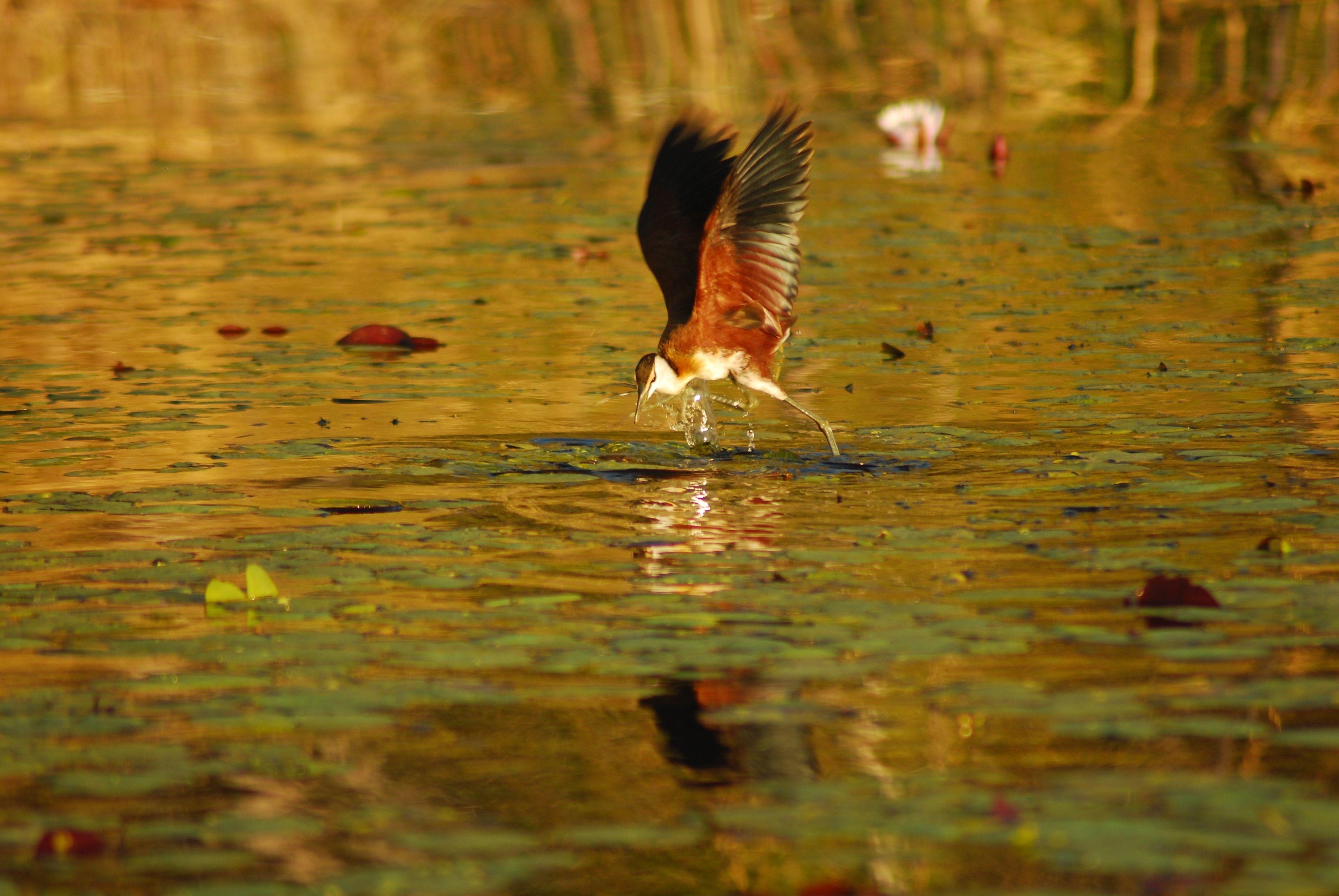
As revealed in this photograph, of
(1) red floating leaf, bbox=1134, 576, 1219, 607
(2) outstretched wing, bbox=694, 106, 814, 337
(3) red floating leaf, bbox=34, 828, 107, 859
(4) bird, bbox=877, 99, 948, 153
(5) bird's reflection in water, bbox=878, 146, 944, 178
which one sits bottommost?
(3) red floating leaf, bbox=34, 828, 107, 859

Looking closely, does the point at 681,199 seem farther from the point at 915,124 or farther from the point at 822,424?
the point at 915,124

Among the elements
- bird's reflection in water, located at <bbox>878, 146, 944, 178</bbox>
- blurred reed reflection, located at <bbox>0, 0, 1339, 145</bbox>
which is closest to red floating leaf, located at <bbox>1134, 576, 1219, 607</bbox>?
bird's reflection in water, located at <bbox>878, 146, 944, 178</bbox>

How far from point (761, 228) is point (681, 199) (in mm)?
791

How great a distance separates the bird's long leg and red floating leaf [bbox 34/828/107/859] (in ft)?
11.8

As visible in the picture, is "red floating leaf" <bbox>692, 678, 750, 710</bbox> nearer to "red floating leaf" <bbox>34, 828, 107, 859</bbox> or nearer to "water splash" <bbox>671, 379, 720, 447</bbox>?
"red floating leaf" <bbox>34, 828, 107, 859</bbox>

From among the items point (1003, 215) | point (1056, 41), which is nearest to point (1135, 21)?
point (1056, 41)

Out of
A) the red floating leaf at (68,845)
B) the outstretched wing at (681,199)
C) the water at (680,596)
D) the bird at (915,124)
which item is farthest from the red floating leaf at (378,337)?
the bird at (915,124)

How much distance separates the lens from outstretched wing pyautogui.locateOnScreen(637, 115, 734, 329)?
7.16m

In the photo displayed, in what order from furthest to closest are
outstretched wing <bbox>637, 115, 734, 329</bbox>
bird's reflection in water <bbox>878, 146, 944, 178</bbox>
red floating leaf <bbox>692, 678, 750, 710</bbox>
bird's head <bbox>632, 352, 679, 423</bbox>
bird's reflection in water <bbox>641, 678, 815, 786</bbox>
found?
bird's reflection in water <bbox>878, 146, 944, 178</bbox>
outstretched wing <bbox>637, 115, 734, 329</bbox>
bird's head <bbox>632, 352, 679, 423</bbox>
red floating leaf <bbox>692, 678, 750, 710</bbox>
bird's reflection in water <bbox>641, 678, 815, 786</bbox>

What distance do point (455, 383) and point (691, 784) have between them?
15.2 ft

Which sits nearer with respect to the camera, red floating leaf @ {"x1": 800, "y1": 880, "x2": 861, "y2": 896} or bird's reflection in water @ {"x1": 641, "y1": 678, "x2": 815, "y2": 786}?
red floating leaf @ {"x1": 800, "y1": 880, "x2": 861, "y2": 896}

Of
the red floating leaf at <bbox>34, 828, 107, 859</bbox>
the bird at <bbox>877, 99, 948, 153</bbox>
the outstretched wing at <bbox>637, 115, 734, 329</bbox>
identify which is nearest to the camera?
the red floating leaf at <bbox>34, 828, 107, 859</bbox>

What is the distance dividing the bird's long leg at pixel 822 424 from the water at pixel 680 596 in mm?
88

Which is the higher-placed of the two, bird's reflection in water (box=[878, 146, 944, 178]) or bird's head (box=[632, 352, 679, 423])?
bird's reflection in water (box=[878, 146, 944, 178])
